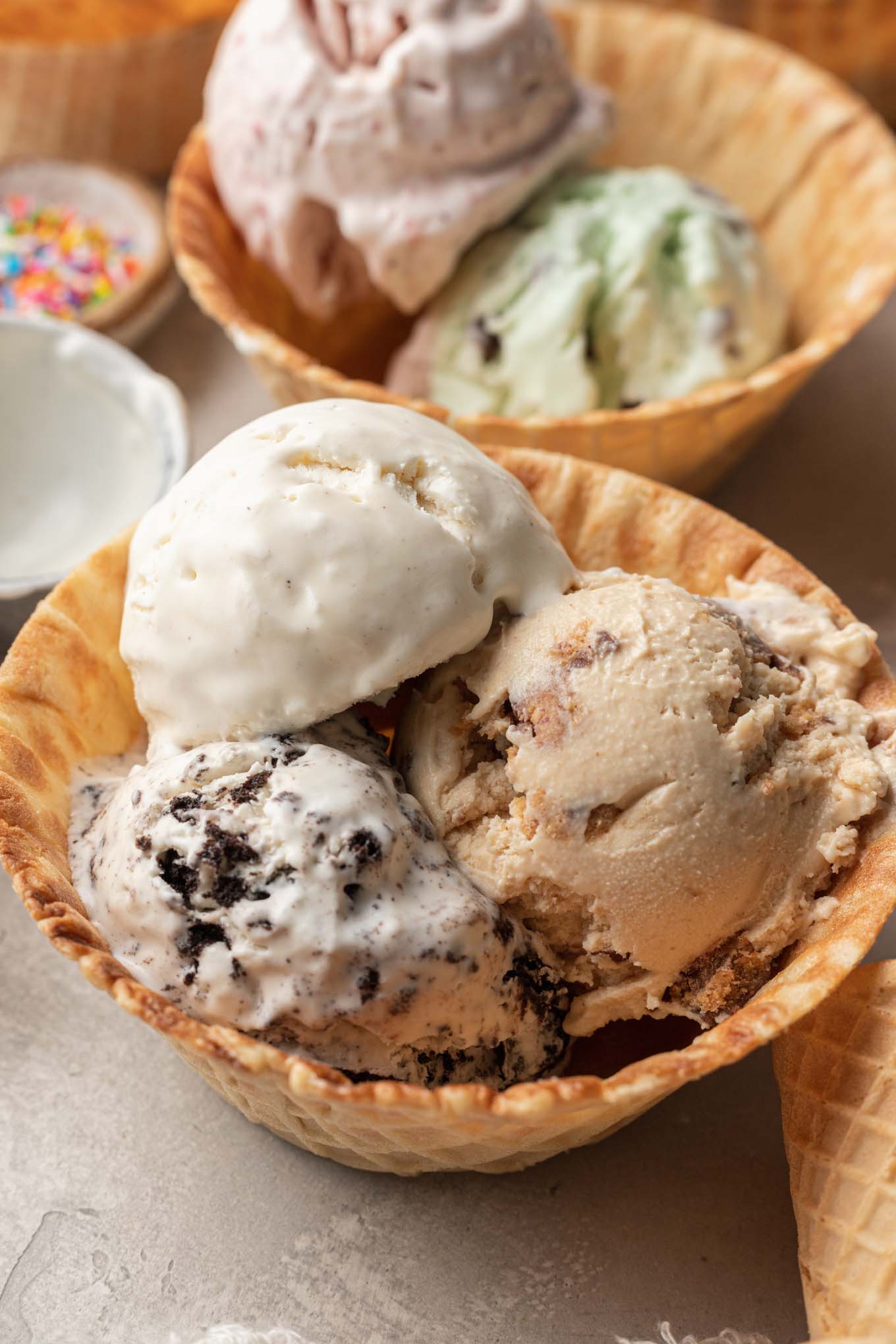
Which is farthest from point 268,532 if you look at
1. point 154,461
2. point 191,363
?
point 191,363

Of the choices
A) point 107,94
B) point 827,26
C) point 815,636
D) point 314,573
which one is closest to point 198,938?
point 314,573

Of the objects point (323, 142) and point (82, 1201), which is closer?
point (82, 1201)

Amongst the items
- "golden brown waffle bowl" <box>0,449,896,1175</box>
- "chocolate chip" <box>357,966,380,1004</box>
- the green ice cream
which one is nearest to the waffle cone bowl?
"golden brown waffle bowl" <box>0,449,896,1175</box>

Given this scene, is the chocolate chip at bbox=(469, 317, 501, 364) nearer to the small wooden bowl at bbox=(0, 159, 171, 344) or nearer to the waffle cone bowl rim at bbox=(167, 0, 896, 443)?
the waffle cone bowl rim at bbox=(167, 0, 896, 443)

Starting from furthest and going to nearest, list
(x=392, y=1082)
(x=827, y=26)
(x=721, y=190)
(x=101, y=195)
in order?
(x=827, y=26)
(x=101, y=195)
(x=721, y=190)
(x=392, y=1082)

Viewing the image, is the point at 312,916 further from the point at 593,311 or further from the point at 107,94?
the point at 107,94

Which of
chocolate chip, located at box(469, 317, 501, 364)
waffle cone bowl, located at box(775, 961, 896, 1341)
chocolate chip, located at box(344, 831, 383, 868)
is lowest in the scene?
waffle cone bowl, located at box(775, 961, 896, 1341)

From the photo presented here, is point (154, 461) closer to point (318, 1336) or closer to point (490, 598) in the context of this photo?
point (490, 598)
